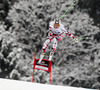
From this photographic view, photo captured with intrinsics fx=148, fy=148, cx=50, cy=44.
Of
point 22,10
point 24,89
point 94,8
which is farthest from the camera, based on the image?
point 94,8

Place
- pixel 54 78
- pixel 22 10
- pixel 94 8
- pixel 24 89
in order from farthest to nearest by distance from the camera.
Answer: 1. pixel 94 8
2. pixel 22 10
3. pixel 54 78
4. pixel 24 89

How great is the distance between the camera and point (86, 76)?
8.68 metres

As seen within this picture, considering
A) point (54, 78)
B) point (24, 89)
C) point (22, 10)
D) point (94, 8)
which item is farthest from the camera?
point (94, 8)

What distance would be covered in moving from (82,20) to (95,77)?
11.5 ft

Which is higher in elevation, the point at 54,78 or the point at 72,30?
the point at 72,30

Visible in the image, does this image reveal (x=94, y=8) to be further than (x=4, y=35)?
Yes

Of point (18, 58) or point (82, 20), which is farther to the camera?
point (82, 20)

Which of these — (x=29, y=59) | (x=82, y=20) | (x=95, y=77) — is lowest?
(x=95, y=77)

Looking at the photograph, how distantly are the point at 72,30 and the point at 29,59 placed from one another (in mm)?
A: 2893

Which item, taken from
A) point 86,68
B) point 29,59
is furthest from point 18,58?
point 86,68

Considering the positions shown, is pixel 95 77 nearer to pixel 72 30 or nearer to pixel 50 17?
pixel 72 30

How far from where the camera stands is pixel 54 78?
8039 mm

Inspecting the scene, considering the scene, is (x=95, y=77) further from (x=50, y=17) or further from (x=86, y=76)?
(x=50, y=17)

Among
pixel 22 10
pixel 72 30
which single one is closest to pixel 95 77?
pixel 72 30
